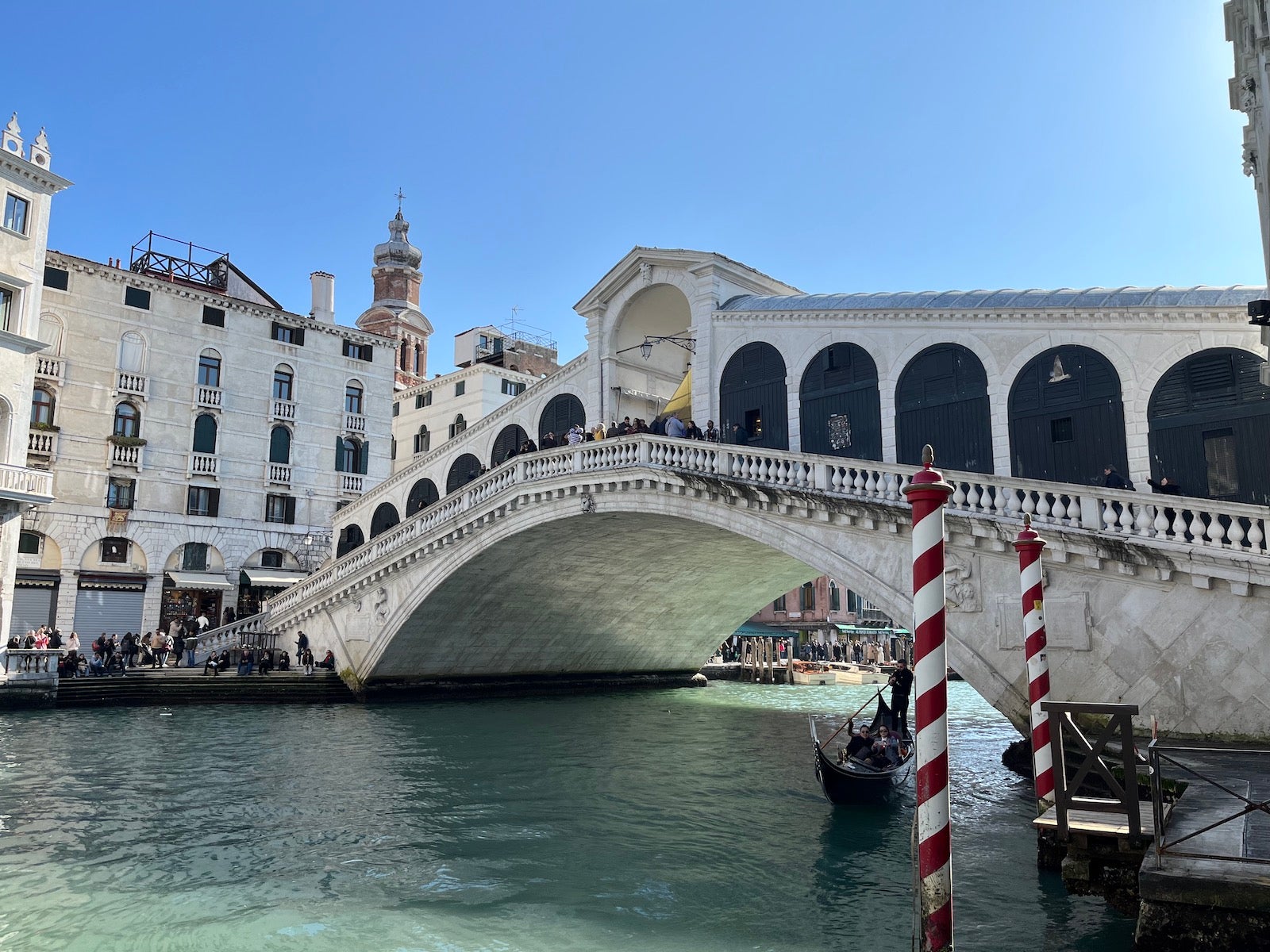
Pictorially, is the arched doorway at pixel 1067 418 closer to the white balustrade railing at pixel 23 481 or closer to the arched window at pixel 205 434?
the white balustrade railing at pixel 23 481

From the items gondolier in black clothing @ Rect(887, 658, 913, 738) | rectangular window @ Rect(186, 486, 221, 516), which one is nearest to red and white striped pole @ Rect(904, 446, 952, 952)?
gondolier in black clothing @ Rect(887, 658, 913, 738)

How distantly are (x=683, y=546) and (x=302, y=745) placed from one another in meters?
8.46

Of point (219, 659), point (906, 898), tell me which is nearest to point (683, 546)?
point (219, 659)

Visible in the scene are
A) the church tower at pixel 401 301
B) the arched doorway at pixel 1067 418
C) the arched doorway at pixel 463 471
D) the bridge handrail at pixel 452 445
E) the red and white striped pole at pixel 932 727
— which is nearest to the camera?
the red and white striped pole at pixel 932 727

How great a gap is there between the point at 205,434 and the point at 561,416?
11182mm

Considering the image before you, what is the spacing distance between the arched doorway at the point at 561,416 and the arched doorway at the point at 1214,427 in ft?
39.8

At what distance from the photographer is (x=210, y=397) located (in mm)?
26453

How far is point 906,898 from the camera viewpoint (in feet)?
23.8

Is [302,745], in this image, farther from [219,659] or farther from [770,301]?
[770,301]

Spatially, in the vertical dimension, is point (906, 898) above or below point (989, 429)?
below

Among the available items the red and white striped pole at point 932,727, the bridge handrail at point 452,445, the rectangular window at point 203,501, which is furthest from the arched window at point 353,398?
the red and white striped pole at point 932,727

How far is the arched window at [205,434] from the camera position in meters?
26.3

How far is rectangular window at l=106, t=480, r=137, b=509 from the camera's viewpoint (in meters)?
24.7

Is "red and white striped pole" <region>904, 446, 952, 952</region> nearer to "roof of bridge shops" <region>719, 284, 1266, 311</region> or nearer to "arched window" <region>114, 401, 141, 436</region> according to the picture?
"roof of bridge shops" <region>719, 284, 1266, 311</region>
